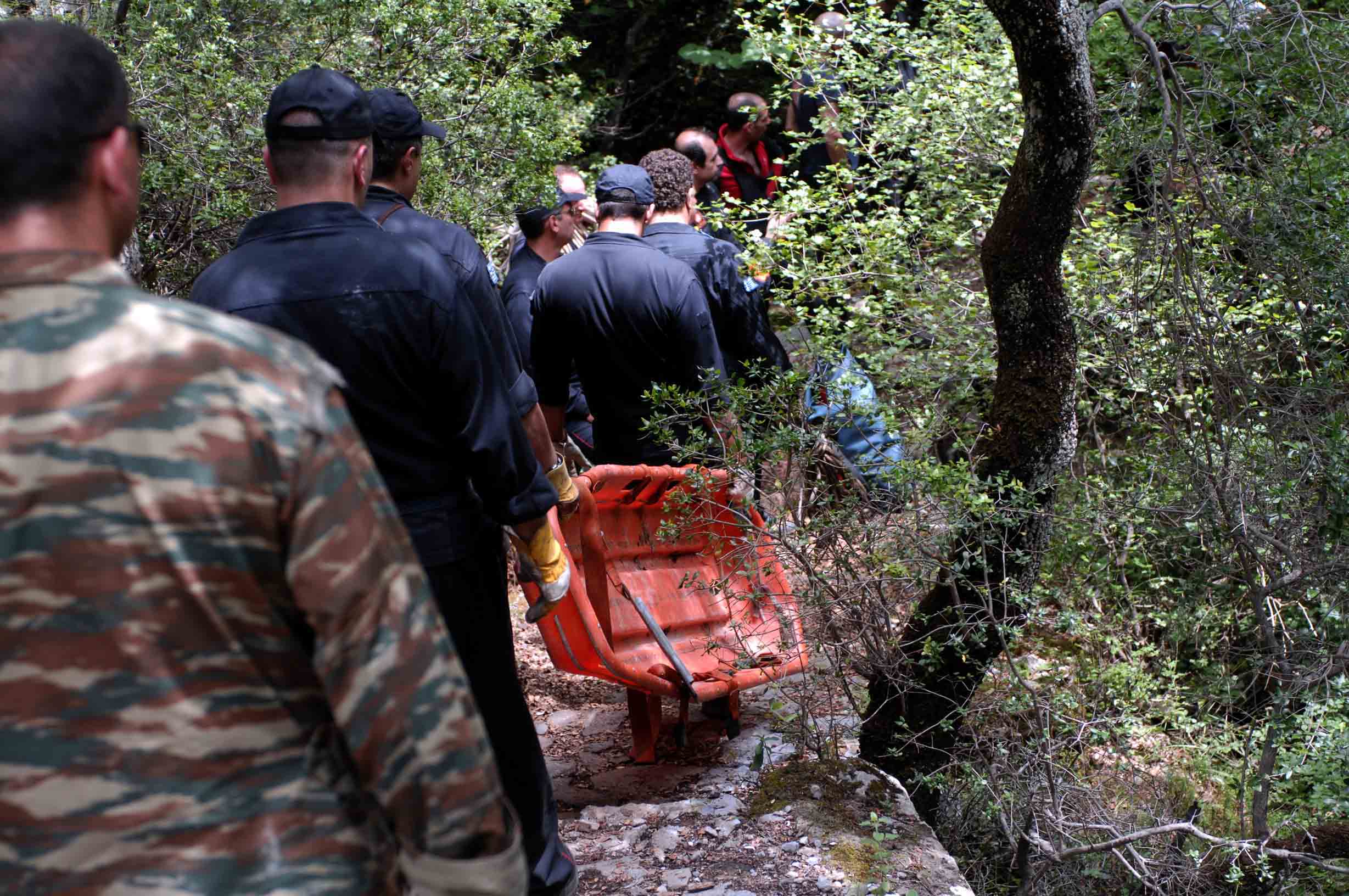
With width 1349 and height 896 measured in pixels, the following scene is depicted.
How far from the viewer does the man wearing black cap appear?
488cm

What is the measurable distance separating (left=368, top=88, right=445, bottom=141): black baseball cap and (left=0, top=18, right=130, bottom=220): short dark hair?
82.9 inches

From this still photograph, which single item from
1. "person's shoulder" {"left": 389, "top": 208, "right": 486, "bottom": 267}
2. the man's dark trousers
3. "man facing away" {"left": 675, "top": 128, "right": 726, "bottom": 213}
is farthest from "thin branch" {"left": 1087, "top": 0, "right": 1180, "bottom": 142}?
"man facing away" {"left": 675, "top": 128, "right": 726, "bottom": 213}

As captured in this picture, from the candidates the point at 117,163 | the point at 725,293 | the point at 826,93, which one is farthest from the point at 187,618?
the point at 826,93

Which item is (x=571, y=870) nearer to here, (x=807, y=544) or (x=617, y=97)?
(x=807, y=544)

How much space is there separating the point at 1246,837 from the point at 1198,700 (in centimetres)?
76

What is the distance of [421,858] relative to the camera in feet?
4.99

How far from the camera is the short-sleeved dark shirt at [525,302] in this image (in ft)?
18.9

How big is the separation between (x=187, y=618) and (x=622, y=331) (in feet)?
11.7

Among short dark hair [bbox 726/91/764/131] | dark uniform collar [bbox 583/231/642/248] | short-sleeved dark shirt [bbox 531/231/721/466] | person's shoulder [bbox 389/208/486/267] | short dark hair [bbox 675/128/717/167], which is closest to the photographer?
person's shoulder [bbox 389/208/486/267]

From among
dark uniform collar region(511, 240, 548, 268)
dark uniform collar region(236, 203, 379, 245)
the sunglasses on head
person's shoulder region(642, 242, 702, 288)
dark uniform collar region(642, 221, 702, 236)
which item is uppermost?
the sunglasses on head

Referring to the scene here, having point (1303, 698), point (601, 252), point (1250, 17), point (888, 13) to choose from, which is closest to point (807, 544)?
point (601, 252)

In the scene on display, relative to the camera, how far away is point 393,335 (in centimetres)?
→ 275

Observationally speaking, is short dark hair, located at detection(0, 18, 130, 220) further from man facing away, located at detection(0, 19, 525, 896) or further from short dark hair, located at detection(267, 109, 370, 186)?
short dark hair, located at detection(267, 109, 370, 186)

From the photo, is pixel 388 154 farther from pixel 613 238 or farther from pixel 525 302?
pixel 525 302
